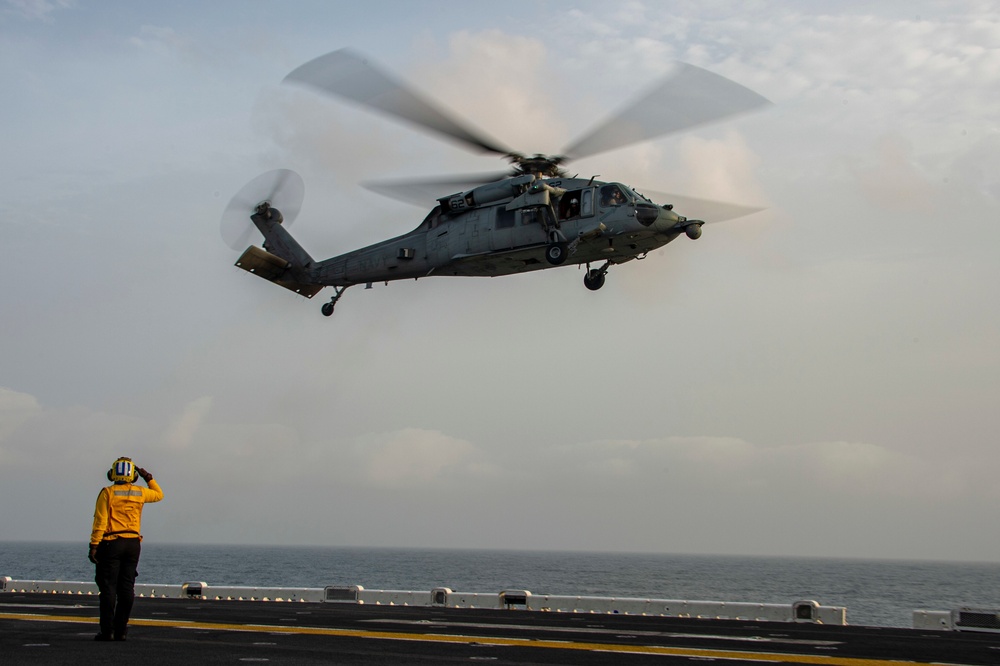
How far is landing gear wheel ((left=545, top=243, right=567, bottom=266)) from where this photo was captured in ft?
81.9

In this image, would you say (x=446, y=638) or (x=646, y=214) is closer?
(x=446, y=638)

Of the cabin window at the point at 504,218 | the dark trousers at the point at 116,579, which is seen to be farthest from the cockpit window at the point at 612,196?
the dark trousers at the point at 116,579

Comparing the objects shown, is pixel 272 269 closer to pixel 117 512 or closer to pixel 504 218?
pixel 504 218

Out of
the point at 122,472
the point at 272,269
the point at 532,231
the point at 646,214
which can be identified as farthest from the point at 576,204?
the point at 122,472

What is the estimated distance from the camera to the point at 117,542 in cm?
1182

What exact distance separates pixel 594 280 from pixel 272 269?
1119 centimetres

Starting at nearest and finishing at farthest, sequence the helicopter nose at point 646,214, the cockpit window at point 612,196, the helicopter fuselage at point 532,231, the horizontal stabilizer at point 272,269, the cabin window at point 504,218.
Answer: the helicopter nose at point 646,214 → the helicopter fuselage at point 532,231 → the cockpit window at point 612,196 → the cabin window at point 504,218 → the horizontal stabilizer at point 272,269

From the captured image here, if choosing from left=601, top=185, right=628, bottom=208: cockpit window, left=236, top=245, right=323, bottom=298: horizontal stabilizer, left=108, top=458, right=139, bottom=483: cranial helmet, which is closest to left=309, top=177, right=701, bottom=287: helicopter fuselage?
left=601, top=185, right=628, bottom=208: cockpit window

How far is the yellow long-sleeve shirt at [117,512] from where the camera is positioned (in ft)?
38.7

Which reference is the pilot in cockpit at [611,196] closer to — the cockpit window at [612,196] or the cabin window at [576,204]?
the cockpit window at [612,196]

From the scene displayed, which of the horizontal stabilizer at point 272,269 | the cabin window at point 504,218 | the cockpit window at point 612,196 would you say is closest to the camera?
the cockpit window at point 612,196

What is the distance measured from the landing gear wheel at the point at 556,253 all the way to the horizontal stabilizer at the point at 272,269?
882 centimetres

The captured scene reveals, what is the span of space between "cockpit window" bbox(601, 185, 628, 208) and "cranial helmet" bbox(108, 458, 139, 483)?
1549 centimetres

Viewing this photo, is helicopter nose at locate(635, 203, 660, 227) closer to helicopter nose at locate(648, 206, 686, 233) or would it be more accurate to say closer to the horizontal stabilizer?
helicopter nose at locate(648, 206, 686, 233)
